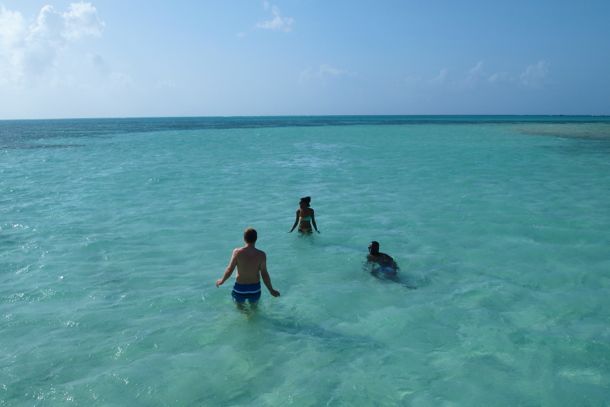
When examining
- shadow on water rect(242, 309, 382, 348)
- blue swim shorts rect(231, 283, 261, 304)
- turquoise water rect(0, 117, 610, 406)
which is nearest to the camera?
turquoise water rect(0, 117, 610, 406)

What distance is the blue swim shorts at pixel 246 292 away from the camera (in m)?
Answer: 7.00

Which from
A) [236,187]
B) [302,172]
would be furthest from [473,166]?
[236,187]

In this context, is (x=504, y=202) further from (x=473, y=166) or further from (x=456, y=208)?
(x=473, y=166)

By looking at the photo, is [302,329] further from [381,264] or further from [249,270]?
[381,264]

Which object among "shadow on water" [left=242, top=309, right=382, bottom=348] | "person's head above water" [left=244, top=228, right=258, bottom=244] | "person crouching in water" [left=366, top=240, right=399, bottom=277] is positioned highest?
"person's head above water" [left=244, top=228, right=258, bottom=244]

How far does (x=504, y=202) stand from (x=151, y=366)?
42.5 feet

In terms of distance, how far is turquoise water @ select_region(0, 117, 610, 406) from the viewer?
545 cm

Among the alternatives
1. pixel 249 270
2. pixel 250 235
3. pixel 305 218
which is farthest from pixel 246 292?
pixel 305 218

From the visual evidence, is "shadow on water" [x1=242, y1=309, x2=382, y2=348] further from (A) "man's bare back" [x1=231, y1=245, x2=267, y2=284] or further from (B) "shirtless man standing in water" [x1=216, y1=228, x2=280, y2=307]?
(A) "man's bare back" [x1=231, y1=245, x2=267, y2=284]

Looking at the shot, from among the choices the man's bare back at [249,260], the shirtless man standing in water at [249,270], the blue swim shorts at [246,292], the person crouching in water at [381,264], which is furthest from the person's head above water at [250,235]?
the person crouching in water at [381,264]

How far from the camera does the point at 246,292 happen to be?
7.01m

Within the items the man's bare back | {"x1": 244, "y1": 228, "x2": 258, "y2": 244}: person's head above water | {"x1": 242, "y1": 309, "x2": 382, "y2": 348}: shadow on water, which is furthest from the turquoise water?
{"x1": 244, "y1": 228, "x2": 258, "y2": 244}: person's head above water

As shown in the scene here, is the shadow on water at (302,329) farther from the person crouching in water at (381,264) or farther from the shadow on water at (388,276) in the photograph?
the person crouching in water at (381,264)

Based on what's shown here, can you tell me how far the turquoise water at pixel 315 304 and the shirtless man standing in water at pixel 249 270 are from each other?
0.51 meters
